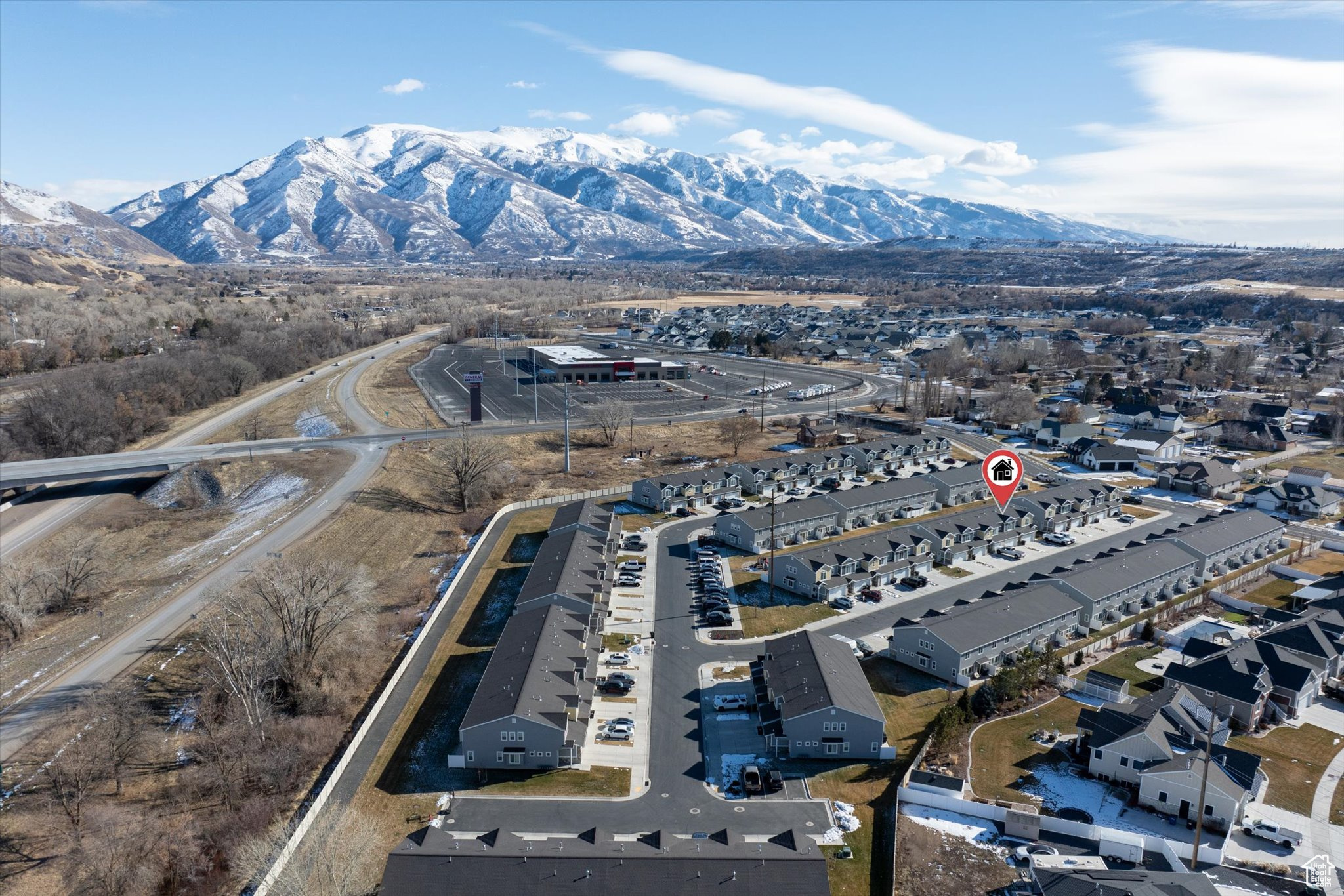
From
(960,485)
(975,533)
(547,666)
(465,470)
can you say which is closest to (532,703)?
(547,666)

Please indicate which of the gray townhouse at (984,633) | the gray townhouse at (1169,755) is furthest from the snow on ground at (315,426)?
the gray townhouse at (1169,755)

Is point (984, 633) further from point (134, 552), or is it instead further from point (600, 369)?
point (600, 369)

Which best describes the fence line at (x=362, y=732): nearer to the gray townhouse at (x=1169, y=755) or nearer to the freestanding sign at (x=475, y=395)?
the freestanding sign at (x=475, y=395)

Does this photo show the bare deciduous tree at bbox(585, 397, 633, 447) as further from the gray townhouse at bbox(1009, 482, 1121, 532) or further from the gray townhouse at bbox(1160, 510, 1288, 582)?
the gray townhouse at bbox(1160, 510, 1288, 582)

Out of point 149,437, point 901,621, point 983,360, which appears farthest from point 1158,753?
point 983,360

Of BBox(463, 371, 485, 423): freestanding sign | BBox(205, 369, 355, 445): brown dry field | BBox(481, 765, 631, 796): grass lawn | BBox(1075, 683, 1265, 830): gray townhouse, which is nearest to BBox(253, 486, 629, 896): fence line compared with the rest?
BBox(481, 765, 631, 796): grass lawn

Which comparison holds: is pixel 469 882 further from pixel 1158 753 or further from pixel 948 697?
pixel 1158 753

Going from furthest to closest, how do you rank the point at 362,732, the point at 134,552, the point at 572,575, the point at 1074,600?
1. the point at 134,552
2. the point at 572,575
3. the point at 1074,600
4. the point at 362,732
